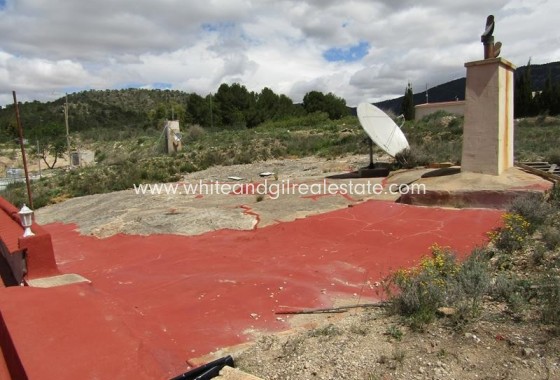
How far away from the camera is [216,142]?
31562mm

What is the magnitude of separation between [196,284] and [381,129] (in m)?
10.0

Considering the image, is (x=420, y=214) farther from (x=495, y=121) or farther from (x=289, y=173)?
(x=289, y=173)

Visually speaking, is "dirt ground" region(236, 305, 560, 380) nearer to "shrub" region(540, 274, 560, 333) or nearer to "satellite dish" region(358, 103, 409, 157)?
"shrub" region(540, 274, 560, 333)

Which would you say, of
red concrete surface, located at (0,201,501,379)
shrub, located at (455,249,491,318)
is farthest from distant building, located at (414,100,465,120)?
shrub, located at (455,249,491,318)

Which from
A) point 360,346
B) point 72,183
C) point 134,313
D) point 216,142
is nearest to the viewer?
point 360,346

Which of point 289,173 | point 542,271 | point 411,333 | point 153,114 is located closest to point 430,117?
point 289,173

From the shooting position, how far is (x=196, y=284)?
6441 millimetres

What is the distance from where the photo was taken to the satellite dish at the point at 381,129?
45.5 ft

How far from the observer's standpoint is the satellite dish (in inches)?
547

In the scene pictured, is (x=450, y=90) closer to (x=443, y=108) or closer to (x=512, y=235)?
(x=443, y=108)

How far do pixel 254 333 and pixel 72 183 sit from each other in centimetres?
1922

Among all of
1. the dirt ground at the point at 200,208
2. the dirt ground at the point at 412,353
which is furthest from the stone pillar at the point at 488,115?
the dirt ground at the point at 412,353

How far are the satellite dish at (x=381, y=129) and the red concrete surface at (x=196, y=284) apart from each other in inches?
157

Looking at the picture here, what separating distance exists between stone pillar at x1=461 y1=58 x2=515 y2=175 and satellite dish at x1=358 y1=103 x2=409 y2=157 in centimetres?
344
